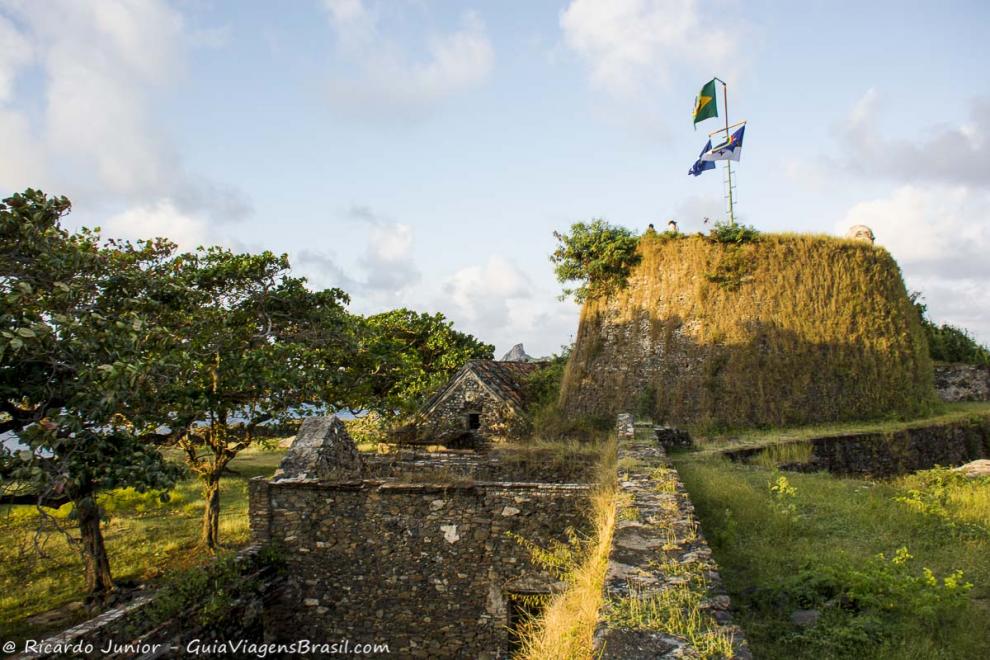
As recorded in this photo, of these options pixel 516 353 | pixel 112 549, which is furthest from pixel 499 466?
pixel 516 353

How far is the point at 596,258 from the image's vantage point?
74.1 feet

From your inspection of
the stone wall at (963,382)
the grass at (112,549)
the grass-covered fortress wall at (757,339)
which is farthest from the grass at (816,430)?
the grass at (112,549)

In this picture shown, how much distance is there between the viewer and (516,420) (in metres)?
21.0

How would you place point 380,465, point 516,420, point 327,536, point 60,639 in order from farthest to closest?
point 516,420 < point 380,465 < point 327,536 < point 60,639

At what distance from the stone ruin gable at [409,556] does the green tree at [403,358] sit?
25.7ft

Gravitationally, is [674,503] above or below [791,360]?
below

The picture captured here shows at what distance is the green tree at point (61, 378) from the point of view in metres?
7.56

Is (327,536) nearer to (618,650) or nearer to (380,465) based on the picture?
(380,465)

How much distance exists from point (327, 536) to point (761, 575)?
6.21 meters

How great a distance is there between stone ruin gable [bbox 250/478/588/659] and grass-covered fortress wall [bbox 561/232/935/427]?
1208 cm

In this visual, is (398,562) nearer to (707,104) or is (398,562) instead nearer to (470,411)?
(470,411)

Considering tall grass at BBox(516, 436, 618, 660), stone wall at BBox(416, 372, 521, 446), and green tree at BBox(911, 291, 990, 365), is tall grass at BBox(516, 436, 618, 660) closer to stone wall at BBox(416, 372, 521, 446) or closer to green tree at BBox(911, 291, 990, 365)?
stone wall at BBox(416, 372, 521, 446)

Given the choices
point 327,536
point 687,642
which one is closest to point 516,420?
point 327,536

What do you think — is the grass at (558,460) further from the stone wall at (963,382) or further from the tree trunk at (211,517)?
the stone wall at (963,382)
